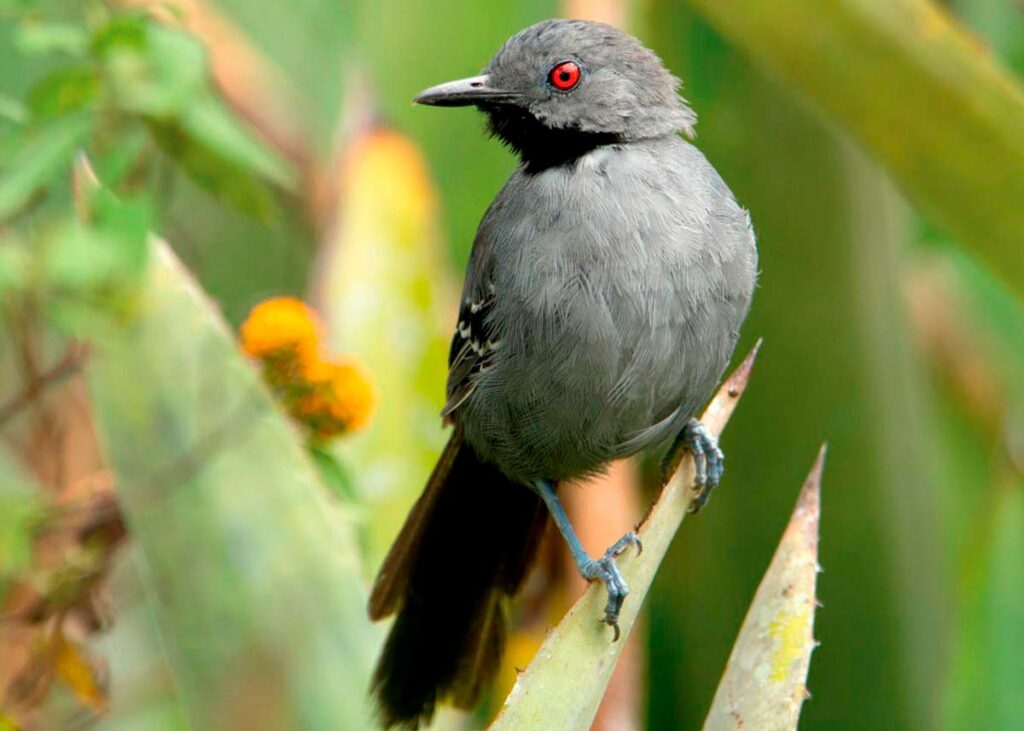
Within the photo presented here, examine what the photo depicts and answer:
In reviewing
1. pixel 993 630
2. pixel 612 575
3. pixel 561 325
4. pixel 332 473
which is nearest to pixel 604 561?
pixel 612 575

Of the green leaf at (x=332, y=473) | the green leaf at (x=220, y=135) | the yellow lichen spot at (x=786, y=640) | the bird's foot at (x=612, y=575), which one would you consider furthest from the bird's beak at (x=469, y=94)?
the yellow lichen spot at (x=786, y=640)

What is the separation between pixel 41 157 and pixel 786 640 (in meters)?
1.42

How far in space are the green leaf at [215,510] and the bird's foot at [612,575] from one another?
0.46 m

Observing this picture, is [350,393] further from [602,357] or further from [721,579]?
[721,579]

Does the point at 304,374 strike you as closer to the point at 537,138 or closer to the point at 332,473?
the point at 332,473

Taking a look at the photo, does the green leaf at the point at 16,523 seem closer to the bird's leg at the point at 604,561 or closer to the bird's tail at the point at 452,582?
the bird's tail at the point at 452,582

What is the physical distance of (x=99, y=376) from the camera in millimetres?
2486

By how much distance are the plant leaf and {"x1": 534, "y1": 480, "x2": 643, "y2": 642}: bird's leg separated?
18mm

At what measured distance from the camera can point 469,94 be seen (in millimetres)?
2799

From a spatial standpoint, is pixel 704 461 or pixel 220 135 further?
pixel 704 461

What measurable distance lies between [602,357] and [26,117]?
112cm

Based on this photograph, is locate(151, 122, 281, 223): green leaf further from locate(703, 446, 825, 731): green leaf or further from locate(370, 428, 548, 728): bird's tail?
locate(703, 446, 825, 731): green leaf

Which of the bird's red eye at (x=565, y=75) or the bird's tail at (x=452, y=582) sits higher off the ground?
the bird's red eye at (x=565, y=75)

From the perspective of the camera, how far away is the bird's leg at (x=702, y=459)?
2627 millimetres
